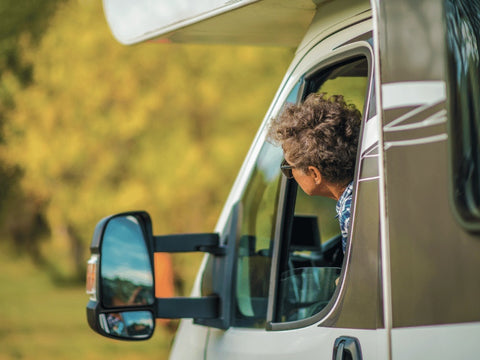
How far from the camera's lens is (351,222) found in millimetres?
2010

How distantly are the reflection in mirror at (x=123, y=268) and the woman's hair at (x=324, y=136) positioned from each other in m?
0.61

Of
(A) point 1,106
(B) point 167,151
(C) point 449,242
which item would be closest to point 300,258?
(C) point 449,242

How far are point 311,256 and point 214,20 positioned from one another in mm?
1083

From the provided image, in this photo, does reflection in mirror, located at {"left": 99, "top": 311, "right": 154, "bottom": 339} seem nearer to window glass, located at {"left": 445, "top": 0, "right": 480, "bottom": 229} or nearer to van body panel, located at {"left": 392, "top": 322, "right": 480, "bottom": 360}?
van body panel, located at {"left": 392, "top": 322, "right": 480, "bottom": 360}

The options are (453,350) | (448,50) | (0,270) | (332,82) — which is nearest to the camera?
(453,350)

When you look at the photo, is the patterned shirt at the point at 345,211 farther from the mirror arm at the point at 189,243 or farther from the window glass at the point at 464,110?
the mirror arm at the point at 189,243

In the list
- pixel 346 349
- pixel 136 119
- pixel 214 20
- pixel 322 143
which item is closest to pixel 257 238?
pixel 322 143

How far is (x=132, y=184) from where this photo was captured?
13922mm

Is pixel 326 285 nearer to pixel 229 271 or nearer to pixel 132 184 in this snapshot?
pixel 229 271

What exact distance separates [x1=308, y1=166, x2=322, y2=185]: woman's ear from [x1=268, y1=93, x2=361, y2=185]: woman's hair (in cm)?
1

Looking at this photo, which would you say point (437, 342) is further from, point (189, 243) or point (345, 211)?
point (189, 243)

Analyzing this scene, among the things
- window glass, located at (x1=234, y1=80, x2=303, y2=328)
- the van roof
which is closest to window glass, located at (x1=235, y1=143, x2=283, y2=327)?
window glass, located at (x1=234, y1=80, x2=303, y2=328)

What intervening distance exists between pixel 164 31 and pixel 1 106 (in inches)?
475

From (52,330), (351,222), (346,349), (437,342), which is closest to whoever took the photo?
(437,342)
